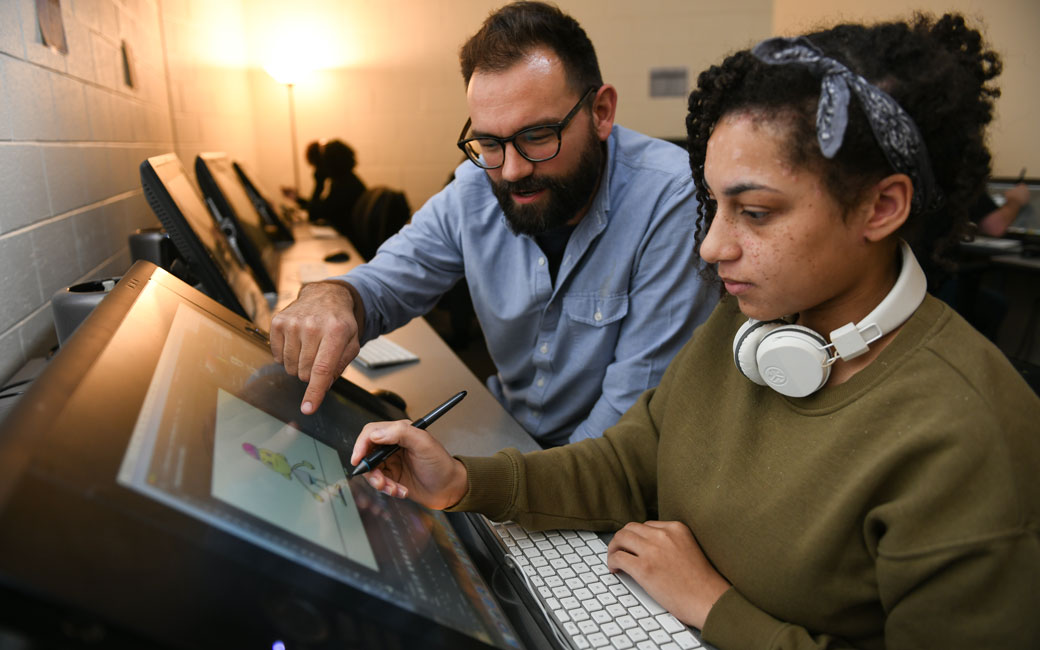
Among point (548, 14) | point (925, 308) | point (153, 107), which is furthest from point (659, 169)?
point (153, 107)

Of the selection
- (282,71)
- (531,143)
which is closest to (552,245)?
(531,143)

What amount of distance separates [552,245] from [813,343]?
2.60ft

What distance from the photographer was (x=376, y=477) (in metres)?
0.71

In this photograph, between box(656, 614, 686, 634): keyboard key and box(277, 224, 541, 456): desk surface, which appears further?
box(277, 224, 541, 456): desk surface

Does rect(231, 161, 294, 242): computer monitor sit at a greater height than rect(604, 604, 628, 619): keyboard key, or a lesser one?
greater

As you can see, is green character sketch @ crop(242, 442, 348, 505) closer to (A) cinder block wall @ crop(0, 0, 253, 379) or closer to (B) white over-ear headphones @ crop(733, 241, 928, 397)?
(B) white over-ear headphones @ crop(733, 241, 928, 397)

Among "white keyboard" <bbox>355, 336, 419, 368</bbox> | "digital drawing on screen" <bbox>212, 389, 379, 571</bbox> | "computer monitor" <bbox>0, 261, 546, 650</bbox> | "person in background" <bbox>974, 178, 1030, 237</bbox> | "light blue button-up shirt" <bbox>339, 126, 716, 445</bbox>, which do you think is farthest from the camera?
"person in background" <bbox>974, 178, 1030, 237</bbox>

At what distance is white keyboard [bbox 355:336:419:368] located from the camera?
1497mm

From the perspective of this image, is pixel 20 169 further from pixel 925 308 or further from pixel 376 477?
pixel 925 308

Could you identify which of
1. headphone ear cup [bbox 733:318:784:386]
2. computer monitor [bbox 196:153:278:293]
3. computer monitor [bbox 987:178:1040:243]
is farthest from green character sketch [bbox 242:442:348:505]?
computer monitor [bbox 987:178:1040:243]

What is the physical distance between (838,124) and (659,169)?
2.46ft

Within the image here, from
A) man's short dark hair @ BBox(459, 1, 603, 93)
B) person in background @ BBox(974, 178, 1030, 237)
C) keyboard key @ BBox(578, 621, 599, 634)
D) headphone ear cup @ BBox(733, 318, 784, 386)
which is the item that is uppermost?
man's short dark hair @ BBox(459, 1, 603, 93)

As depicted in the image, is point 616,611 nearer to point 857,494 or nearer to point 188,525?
point 857,494

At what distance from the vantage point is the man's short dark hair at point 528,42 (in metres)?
1.23
